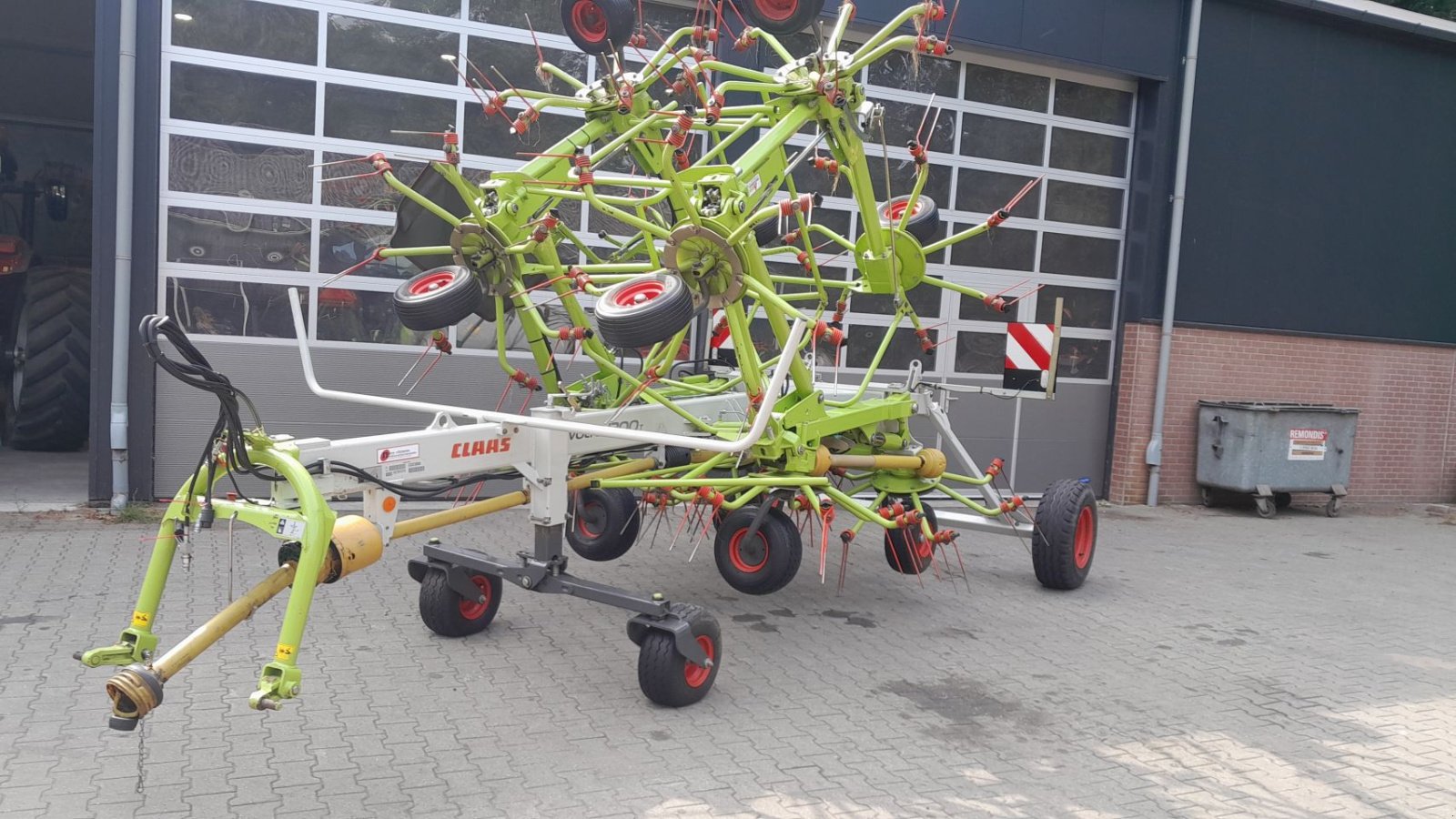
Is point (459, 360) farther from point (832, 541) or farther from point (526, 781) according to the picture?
point (526, 781)

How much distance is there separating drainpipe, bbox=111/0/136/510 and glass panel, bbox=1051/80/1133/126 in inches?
302

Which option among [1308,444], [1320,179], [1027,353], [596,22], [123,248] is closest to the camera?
[596,22]

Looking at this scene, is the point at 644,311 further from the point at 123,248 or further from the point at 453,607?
the point at 123,248

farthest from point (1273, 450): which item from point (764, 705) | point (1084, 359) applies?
point (764, 705)

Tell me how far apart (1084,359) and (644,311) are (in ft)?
25.0

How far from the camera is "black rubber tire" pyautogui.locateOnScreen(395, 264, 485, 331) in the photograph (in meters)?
5.07

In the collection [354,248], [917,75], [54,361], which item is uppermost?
[917,75]

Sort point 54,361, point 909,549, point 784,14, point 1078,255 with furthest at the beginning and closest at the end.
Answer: point 1078,255 → point 54,361 → point 909,549 → point 784,14

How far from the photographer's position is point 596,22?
6516mm

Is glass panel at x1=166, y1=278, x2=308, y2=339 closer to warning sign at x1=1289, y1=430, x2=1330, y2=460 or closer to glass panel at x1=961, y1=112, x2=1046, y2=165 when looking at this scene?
glass panel at x1=961, y1=112, x2=1046, y2=165

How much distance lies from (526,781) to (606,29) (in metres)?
4.25

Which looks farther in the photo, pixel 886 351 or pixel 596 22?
pixel 886 351

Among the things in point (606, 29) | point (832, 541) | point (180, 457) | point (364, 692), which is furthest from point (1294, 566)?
point (180, 457)

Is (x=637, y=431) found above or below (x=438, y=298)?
below
